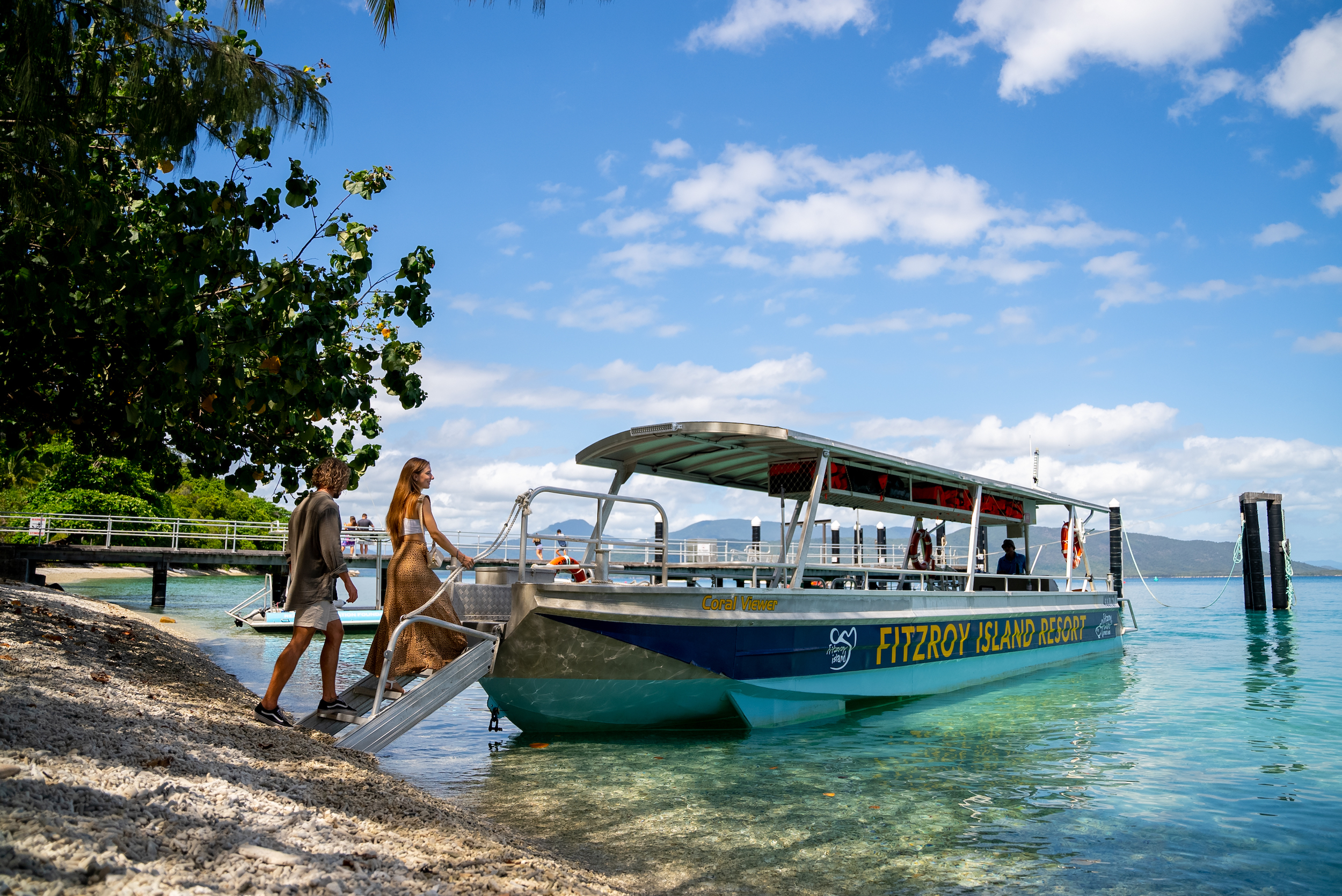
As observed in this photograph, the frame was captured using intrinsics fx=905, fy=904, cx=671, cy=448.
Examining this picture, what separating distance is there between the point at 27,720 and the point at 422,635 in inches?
128

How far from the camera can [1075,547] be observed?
1670 cm

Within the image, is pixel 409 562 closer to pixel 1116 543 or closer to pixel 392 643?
pixel 392 643

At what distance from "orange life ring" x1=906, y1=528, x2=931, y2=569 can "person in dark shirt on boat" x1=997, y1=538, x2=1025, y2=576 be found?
1.14 metres

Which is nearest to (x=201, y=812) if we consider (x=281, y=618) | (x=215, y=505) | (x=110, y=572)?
(x=281, y=618)

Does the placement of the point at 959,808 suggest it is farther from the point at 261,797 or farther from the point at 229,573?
the point at 229,573

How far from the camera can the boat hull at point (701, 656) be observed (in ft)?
26.7

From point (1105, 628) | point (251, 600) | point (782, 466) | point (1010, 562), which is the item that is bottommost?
point (251, 600)

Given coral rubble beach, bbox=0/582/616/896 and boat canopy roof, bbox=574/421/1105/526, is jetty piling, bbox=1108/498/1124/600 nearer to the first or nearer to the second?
boat canopy roof, bbox=574/421/1105/526

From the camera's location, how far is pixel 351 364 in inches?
350

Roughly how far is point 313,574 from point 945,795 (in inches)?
193

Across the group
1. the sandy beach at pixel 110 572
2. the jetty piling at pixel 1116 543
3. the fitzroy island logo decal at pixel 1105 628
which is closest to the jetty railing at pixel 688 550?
the fitzroy island logo decal at pixel 1105 628

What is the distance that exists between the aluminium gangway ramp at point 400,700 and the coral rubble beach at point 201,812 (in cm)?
26

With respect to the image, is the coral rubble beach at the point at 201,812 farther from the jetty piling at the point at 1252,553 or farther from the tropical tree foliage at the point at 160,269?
the jetty piling at the point at 1252,553

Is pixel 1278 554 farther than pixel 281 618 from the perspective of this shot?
Yes
